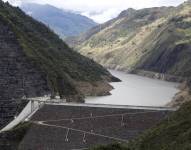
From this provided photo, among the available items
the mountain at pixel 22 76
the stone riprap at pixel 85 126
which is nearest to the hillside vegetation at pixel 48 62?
the mountain at pixel 22 76

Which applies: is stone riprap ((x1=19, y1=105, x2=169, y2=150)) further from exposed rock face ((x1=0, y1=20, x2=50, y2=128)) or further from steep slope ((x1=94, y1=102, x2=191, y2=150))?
steep slope ((x1=94, y1=102, x2=191, y2=150))

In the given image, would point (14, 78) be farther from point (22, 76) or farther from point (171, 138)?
point (171, 138)

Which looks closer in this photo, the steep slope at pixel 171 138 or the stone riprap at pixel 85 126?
the steep slope at pixel 171 138

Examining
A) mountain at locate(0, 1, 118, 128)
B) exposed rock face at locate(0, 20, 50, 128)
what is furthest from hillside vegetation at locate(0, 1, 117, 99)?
exposed rock face at locate(0, 20, 50, 128)

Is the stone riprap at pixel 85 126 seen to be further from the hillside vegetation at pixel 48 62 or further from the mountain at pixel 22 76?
the hillside vegetation at pixel 48 62

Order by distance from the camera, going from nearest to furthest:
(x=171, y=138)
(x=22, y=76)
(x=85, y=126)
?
(x=171, y=138) → (x=85, y=126) → (x=22, y=76)

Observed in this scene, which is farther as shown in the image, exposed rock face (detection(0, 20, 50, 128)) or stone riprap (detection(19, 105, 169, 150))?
exposed rock face (detection(0, 20, 50, 128))

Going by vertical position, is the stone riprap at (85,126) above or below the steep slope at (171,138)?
below

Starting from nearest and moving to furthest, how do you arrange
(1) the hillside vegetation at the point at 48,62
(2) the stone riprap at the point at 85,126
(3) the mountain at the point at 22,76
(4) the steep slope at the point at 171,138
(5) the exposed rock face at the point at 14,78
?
(4) the steep slope at the point at 171,138 < (2) the stone riprap at the point at 85,126 < (5) the exposed rock face at the point at 14,78 < (3) the mountain at the point at 22,76 < (1) the hillside vegetation at the point at 48,62

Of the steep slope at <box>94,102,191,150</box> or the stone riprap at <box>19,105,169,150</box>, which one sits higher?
the steep slope at <box>94,102,191,150</box>

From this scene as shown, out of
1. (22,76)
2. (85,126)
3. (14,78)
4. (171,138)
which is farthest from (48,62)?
(171,138)
